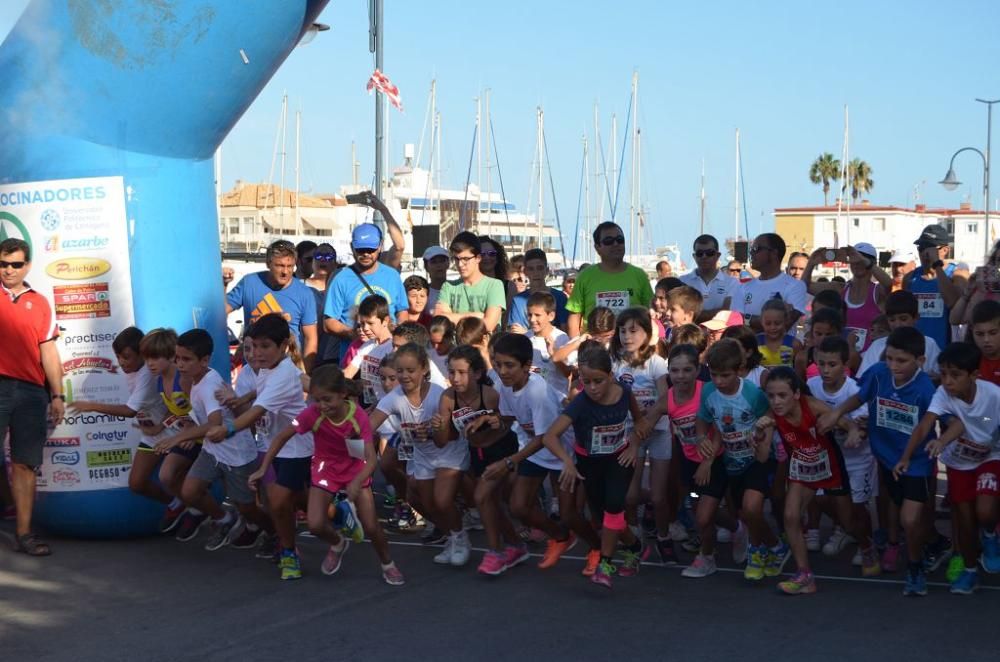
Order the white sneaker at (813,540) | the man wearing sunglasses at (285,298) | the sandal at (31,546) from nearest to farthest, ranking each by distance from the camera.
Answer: the sandal at (31,546) → the white sneaker at (813,540) → the man wearing sunglasses at (285,298)

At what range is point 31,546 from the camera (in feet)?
23.1

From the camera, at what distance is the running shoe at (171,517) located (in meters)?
7.47

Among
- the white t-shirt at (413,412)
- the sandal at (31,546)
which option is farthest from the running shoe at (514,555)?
the sandal at (31,546)

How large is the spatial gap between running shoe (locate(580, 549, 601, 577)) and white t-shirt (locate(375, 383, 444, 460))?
1097 millimetres

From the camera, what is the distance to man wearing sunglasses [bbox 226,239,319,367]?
8852 mm

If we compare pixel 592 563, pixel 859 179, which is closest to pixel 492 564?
pixel 592 563

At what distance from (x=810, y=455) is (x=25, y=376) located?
4.65m

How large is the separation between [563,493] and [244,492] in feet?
6.51

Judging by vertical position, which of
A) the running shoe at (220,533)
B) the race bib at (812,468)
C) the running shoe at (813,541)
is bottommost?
the running shoe at (813,541)

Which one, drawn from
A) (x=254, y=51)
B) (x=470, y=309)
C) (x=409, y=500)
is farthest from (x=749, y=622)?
(x=254, y=51)

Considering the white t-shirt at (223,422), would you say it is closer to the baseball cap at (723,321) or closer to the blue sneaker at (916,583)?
the baseball cap at (723,321)

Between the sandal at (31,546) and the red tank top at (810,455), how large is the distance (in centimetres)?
442

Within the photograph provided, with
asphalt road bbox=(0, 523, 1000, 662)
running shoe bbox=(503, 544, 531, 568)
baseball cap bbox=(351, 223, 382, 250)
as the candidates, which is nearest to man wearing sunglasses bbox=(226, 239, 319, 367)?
baseball cap bbox=(351, 223, 382, 250)

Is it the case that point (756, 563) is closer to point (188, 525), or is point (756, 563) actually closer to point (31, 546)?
point (188, 525)
